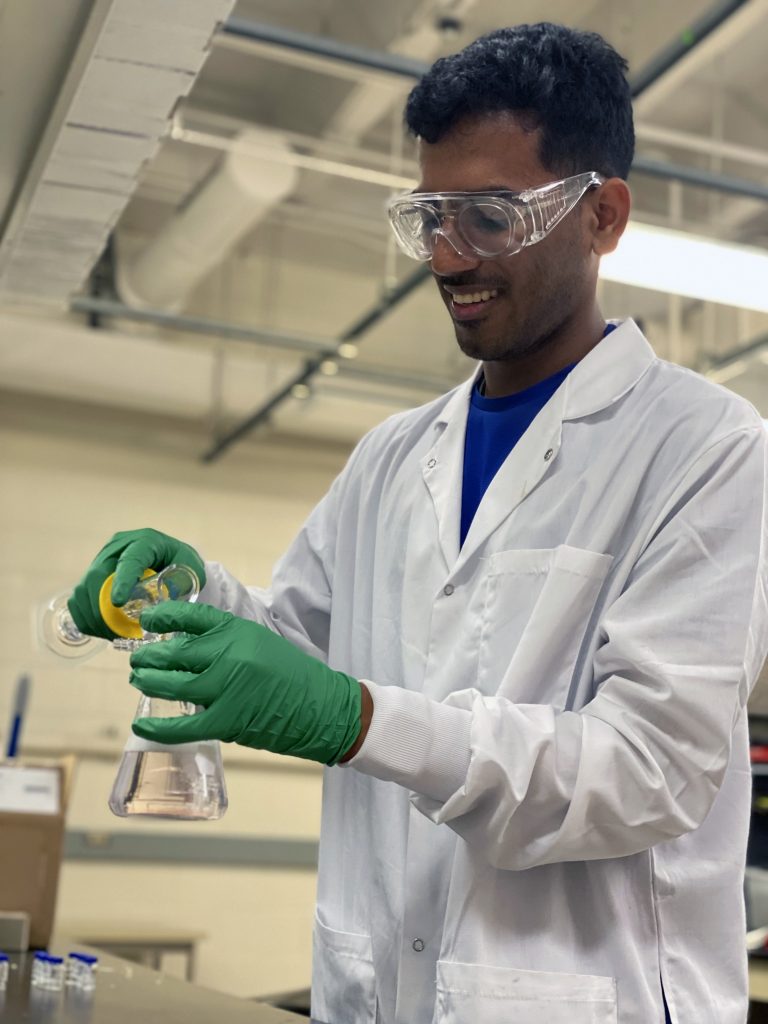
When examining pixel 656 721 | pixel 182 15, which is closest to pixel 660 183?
pixel 182 15

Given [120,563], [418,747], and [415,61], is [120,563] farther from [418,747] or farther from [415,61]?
[415,61]

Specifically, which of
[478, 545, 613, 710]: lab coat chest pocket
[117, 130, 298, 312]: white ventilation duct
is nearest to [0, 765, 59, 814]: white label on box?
[478, 545, 613, 710]: lab coat chest pocket

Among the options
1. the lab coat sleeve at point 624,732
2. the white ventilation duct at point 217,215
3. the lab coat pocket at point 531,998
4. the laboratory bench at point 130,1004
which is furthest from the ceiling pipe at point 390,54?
the lab coat pocket at point 531,998

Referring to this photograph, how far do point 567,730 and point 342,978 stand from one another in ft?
1.49

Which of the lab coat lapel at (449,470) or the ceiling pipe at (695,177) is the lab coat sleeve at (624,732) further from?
the ceiling pipe at (695,177)

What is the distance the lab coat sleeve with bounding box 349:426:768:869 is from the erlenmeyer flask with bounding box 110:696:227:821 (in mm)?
318

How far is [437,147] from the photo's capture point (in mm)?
1515

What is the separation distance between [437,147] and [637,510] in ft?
1.66

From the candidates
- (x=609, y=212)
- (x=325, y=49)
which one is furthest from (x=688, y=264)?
(x=609, y=212)

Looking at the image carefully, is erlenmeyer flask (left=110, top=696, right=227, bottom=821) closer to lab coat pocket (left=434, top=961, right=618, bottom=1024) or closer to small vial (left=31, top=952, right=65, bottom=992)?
lab coat pocket (left=434, top=961, right=618, bottom=1024)

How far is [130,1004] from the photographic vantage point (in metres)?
1.72

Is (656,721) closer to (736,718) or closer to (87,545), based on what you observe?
(736,718)

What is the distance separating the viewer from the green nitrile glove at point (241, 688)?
1153 mm

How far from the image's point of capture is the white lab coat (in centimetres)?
119
